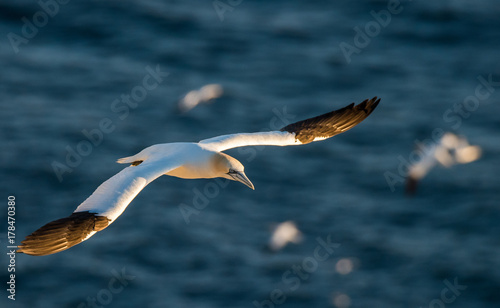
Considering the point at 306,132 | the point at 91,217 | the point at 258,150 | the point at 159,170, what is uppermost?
the point at 258,150

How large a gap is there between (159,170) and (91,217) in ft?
5.05

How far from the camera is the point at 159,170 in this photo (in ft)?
42.7

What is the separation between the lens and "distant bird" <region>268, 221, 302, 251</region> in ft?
95.7

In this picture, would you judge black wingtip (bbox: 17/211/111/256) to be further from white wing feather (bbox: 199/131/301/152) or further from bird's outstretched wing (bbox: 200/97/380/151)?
bird's outstretched wing (bbox: 200/97/380/151)

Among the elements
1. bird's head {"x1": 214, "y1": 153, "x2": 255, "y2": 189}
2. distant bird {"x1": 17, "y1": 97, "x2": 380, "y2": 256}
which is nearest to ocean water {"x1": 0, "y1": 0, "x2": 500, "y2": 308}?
distant bird {"x1": 17, "y1": 97, "x2": 380, "y2": 256}

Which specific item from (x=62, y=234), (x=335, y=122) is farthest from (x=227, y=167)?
(x=62, y=234)

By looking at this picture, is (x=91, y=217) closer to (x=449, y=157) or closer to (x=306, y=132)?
(x=306, y=132)

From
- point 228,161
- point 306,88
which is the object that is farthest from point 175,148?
point 306,88

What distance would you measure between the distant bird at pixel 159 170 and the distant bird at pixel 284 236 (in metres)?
14.0

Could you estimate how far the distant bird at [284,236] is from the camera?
95.7 ft

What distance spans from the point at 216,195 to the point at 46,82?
8981mm

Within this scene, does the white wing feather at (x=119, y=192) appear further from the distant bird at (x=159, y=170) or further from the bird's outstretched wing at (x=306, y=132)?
the bird's outstretched wing at (x=306, y=132)

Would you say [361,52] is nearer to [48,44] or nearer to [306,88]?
[306,88]

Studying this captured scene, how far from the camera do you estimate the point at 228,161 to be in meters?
14.2
